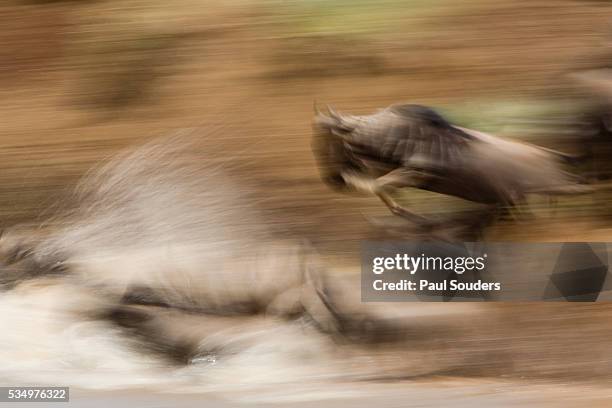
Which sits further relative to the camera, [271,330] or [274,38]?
[274,38]

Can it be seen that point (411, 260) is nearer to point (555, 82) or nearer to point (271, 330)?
point (271, 330)

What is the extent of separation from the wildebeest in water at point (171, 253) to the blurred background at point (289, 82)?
147 mm

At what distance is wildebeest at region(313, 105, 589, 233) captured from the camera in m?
4.35

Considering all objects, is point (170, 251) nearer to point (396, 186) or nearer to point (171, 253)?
point (171, 253)

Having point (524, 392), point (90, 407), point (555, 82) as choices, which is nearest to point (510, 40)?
point (555, 82)

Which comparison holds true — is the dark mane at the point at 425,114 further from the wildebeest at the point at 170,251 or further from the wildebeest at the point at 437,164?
the wildebeest at the point at 170,251

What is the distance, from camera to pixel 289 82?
4.97 metres

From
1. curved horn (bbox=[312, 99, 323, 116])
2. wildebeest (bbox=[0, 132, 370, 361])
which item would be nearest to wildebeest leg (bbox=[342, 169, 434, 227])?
wildebeest (bbox=[0, 132, 370, 361])

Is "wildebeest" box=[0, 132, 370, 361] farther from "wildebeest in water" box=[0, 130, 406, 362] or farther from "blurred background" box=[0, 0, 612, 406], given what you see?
"blurred background" box=[0, 0, 612, 406]

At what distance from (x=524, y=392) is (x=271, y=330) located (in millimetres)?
992

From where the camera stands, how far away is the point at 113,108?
501 cm

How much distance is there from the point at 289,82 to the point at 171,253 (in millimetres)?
1133

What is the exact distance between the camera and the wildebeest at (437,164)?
14.3 ft

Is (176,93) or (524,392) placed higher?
(176,93)
